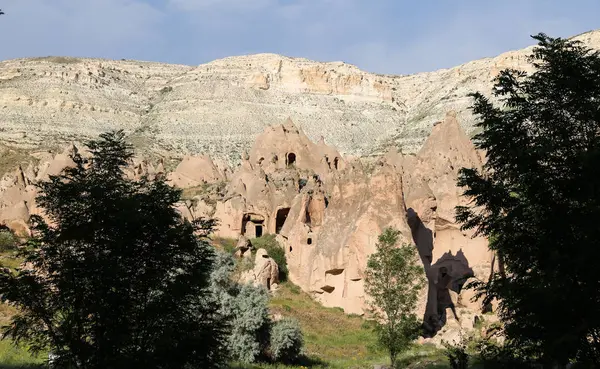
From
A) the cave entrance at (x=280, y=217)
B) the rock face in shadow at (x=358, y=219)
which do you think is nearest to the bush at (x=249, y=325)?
the rock face in shadow at (x=358, y=219)

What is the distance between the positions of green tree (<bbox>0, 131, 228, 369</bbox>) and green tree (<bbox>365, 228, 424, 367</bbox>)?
1186 cm

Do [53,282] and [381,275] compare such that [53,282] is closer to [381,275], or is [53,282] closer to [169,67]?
[381,275]

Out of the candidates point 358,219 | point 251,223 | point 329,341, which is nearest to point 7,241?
point 251,223

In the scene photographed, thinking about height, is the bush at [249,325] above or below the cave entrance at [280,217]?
below

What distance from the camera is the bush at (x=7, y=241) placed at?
45812 millimetres

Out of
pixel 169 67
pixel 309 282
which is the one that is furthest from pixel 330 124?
pixel 309 282

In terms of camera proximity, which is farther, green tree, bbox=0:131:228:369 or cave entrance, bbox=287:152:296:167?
cave entrance, bbox=287:152:296:167

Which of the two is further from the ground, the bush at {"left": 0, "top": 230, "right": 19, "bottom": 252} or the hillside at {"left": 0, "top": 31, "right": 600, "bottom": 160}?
the hillside at {"left": 0, "top": 31, "right": 600, "bottom": 160}

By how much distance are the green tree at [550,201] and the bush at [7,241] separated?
37.9m

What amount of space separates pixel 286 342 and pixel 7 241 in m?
27.3

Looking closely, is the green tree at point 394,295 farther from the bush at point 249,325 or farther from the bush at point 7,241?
the bush at point 7,241

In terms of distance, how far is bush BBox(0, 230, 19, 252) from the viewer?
45.8 meters

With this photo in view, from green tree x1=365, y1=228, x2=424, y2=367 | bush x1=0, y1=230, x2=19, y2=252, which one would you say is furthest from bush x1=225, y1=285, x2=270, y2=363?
bush x1=0, y1=230, x2=19, y2=252

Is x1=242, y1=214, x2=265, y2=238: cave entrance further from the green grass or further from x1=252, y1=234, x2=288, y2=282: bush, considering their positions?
the green grass
